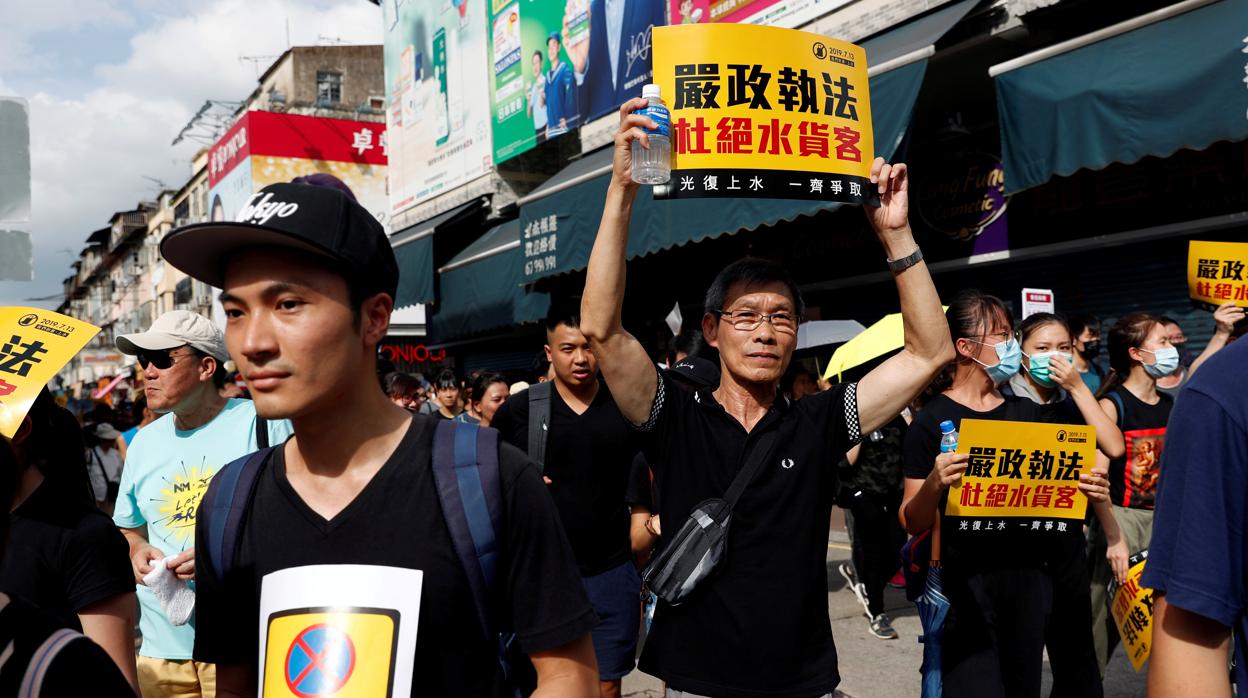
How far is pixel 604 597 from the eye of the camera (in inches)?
174

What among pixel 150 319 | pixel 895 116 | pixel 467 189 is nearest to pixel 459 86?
pixel 467 189

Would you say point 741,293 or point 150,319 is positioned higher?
point 150,319

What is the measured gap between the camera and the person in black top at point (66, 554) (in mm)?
2383

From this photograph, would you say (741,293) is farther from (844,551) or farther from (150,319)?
(150,319)

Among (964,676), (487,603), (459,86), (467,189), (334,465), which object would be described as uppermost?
(459,86)

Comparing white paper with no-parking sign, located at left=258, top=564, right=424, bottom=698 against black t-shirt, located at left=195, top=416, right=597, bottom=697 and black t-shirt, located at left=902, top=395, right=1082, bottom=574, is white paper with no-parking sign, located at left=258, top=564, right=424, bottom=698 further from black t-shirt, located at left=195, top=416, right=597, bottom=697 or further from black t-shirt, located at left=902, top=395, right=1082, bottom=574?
black t-shirt, located at left=902, top=395, right=1082, bottom=574

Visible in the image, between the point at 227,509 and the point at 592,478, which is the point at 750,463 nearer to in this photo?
the point at 227,509

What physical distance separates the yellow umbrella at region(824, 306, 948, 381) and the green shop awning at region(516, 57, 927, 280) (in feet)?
5.17

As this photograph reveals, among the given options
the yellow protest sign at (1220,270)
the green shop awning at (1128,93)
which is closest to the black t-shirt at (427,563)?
the yellow protest sign at (1220,270)

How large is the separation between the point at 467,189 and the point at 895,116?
39.0ft

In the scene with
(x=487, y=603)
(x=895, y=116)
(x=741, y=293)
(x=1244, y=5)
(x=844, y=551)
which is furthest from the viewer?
(x=844, y=551)

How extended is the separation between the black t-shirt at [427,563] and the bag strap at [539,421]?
270 cm

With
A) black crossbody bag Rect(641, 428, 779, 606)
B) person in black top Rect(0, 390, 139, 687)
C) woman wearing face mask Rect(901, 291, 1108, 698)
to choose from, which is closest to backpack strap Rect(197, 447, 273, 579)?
person in black top Rect(0, 390, 139, 687)

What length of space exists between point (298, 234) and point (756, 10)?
32.6ft
